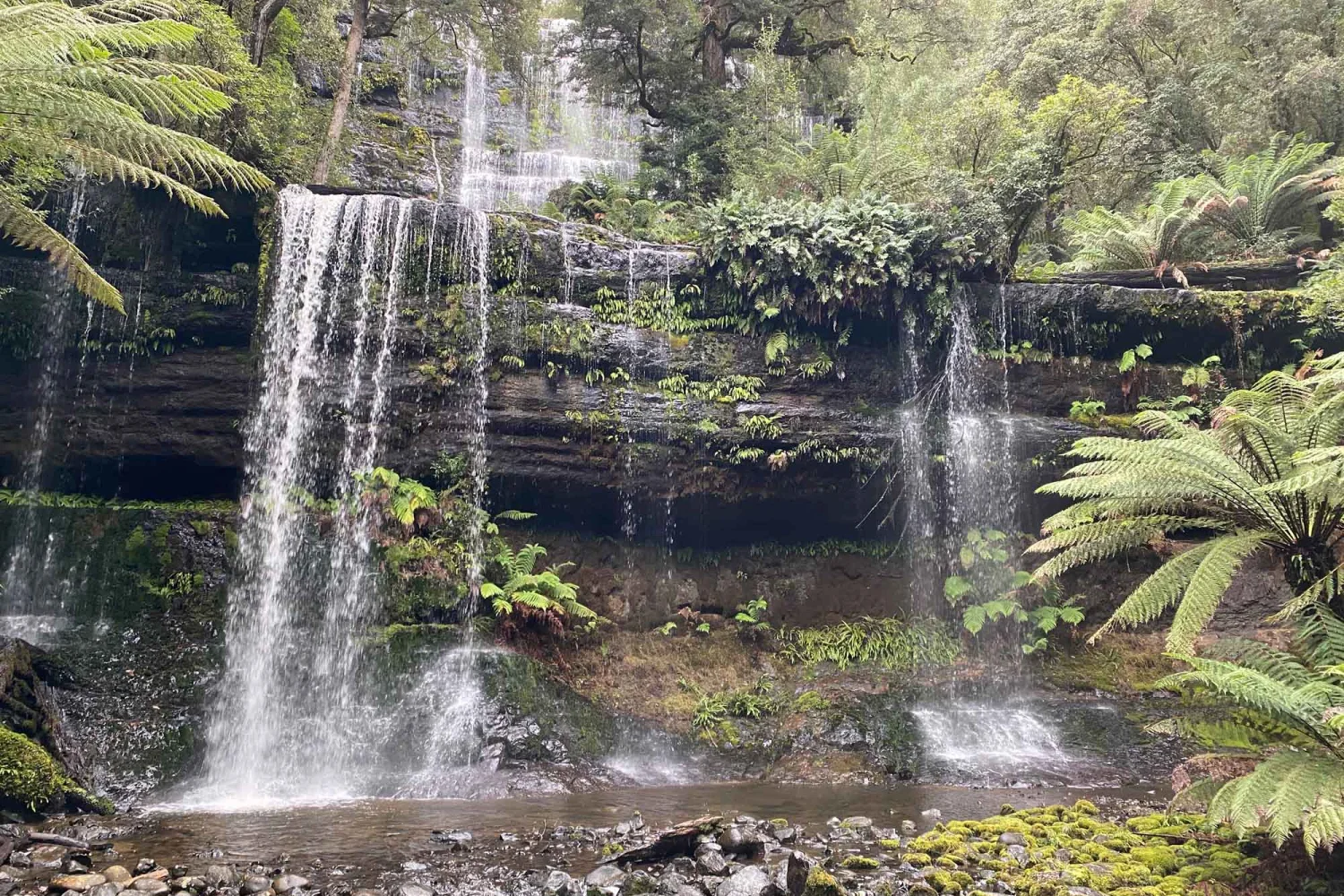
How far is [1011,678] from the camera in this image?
11.0 meters

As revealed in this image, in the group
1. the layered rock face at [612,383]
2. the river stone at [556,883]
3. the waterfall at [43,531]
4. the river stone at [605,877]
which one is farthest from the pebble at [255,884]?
the layered rock face at [612,383]

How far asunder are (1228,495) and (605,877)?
5314mm

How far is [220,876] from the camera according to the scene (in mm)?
4496

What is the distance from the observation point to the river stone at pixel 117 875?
437 cm

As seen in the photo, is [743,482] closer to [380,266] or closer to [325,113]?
[380,266]

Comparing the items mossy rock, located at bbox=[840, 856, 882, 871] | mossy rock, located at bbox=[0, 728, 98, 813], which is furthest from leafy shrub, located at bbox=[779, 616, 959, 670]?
mossy rock, located at bbox=[0, 728, 98, 813]

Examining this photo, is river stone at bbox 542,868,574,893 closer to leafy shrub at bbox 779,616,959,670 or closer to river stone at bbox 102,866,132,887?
river stone at bbox 102,866,132,887

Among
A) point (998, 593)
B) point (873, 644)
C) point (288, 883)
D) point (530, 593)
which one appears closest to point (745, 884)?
point (288, 883)

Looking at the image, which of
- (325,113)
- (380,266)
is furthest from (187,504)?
(325,113)

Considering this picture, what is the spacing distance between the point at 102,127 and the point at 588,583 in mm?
7461

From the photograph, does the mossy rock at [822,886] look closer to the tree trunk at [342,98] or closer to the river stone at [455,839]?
the river stone at [455,839]

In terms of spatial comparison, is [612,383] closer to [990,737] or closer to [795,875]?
[990,737]

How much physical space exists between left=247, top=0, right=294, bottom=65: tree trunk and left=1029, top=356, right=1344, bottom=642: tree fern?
13.8m

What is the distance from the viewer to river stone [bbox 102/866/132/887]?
14.3 ft
